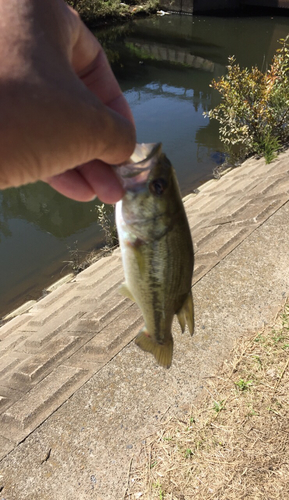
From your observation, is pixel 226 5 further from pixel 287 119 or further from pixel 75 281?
pixel 75 281

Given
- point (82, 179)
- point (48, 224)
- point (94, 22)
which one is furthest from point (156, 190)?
point (94, 22)

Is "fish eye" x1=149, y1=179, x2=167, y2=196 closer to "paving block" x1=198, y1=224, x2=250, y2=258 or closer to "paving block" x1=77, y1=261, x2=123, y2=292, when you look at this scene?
"paving block" x1=77, y1=261, x2=123, y2=292

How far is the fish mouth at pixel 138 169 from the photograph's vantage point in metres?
1.61

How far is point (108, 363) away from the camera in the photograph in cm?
353

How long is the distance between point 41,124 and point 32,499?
2755 mm

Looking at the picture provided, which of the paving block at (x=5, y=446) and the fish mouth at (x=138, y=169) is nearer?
the fish mouth at (x=138, y=169)

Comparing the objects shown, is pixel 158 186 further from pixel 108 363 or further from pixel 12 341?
pixel 12 341

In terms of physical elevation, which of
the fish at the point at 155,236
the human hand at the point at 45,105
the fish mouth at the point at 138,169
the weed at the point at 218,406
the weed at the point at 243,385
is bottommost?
the weed at the point at 218,406

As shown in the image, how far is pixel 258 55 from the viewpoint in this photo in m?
18.8

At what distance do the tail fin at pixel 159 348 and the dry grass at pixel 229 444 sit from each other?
1356 mm

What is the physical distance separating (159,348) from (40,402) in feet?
5.96

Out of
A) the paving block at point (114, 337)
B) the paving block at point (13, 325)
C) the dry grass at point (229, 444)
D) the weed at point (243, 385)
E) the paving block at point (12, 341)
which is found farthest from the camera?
the paving block at point (13, 325)

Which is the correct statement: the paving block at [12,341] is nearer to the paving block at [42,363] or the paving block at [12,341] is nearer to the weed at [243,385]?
the paving block at [42,363]

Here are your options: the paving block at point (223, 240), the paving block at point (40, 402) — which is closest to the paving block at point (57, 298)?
the paving block at point (40, 402)
